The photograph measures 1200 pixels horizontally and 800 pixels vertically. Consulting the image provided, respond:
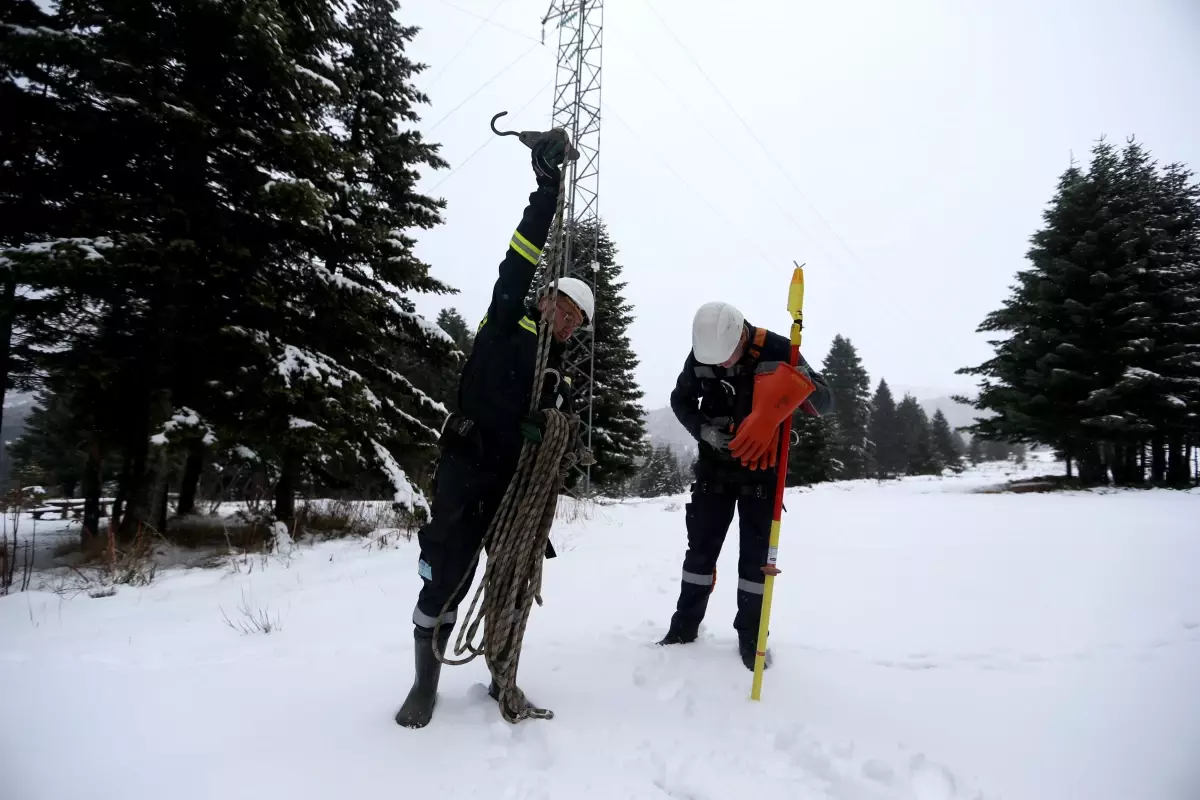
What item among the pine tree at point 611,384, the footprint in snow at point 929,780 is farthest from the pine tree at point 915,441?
the footprint in snow at point 929,780

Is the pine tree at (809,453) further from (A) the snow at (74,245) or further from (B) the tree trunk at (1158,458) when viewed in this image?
(A) the snow at (74,245)

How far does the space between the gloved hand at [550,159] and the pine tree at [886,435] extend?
45.1 m

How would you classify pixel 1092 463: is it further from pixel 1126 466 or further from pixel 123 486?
pixel 123 486

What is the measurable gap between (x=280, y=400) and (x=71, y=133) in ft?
10.8

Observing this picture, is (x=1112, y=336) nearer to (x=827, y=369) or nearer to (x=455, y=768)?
(x=455, y=768)

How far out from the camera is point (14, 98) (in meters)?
4.91

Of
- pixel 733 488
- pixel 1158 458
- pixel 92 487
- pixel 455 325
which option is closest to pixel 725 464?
pixel 733 488

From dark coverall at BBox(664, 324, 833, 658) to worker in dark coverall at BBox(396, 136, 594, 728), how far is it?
3.29ft

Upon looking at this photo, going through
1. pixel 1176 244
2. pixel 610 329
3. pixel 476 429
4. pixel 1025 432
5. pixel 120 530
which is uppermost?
pixel 1176 244

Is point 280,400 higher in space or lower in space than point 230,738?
higher

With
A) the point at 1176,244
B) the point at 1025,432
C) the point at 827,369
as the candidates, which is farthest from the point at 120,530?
the point at 827,369

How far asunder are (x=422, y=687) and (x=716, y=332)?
2172 mm

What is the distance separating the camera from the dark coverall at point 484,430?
2.12 meters

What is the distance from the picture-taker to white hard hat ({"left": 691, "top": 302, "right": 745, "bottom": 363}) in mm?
2684
